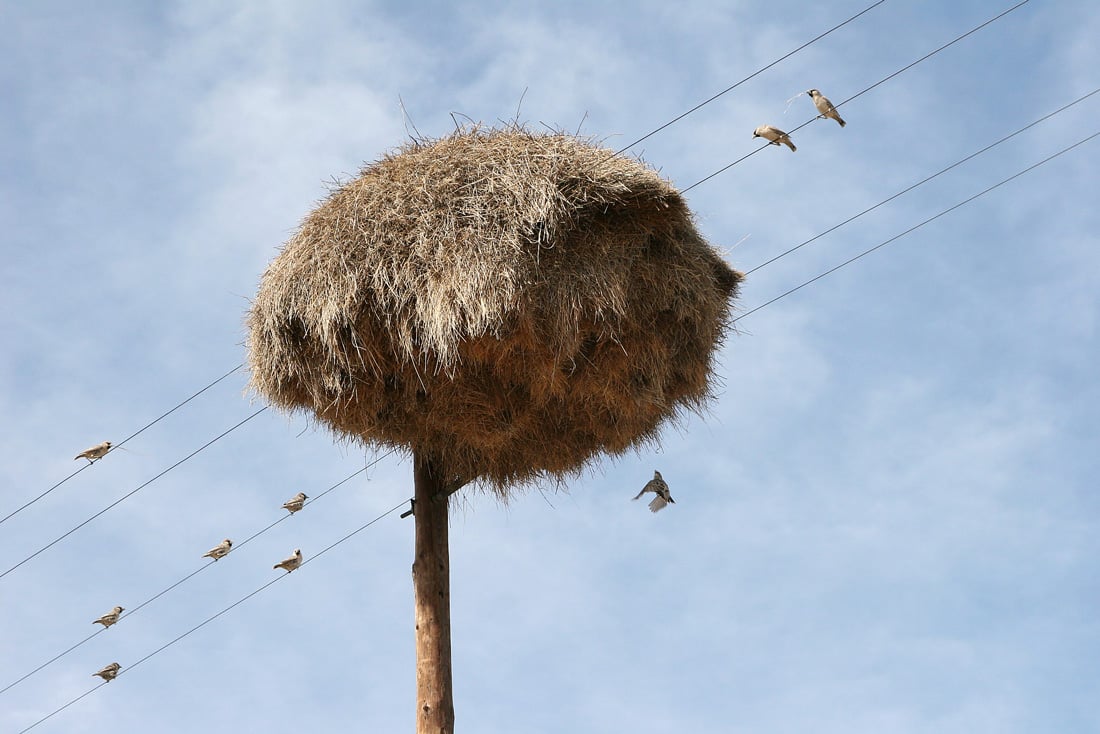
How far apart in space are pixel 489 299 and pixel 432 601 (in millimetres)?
1824

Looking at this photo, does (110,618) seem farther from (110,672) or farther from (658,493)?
(658,493)

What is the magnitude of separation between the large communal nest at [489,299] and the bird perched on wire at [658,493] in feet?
1.64

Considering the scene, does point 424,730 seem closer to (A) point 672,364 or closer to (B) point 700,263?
(A) point 672,364

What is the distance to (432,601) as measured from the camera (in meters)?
7.66

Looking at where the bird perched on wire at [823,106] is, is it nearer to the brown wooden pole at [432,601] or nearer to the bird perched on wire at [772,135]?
the bird perched on wire at [772,135]

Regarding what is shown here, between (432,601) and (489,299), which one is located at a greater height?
(489,299)

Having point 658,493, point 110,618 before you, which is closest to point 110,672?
point 110,618

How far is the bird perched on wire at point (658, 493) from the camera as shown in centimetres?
832

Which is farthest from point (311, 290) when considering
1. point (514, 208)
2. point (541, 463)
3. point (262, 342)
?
point (541, 463)

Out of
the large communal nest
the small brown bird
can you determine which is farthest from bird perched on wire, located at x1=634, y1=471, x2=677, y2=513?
the small brown bird

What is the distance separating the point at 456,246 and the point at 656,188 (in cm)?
108

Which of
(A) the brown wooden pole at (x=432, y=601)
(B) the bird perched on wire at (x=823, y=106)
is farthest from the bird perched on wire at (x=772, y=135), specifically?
(A) the brown wooden pole at (x=432, y=601)

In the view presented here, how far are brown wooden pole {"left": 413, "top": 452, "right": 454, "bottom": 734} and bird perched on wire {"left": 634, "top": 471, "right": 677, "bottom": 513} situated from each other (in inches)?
47.5

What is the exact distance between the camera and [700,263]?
7.59 metres
